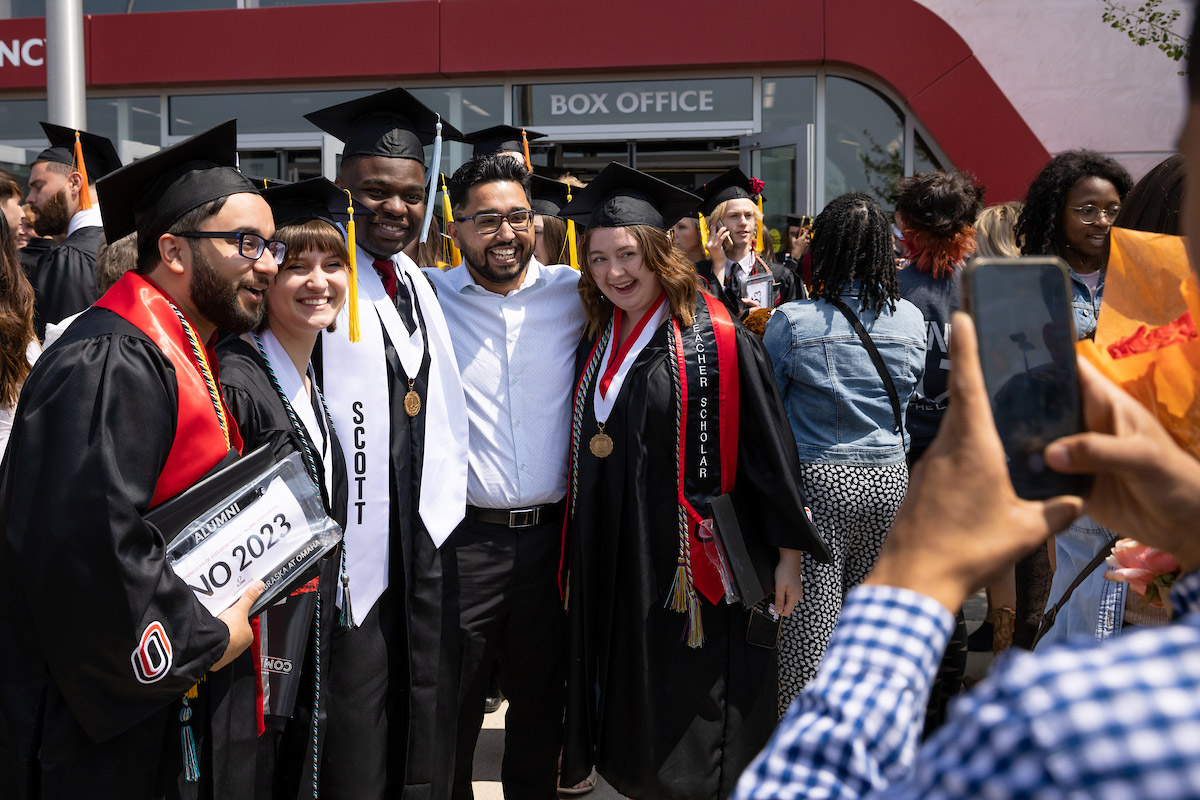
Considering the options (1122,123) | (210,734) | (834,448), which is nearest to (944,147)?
(1122,123)

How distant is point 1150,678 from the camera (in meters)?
0.58

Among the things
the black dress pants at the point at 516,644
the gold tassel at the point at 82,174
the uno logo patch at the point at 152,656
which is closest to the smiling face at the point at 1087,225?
the black dress pants at the point at 516,644

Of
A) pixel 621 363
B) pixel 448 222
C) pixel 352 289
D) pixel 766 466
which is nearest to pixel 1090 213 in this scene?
pixel 766 466

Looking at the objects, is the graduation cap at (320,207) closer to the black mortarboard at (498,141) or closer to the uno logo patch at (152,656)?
the uno logo patch at (152,656)

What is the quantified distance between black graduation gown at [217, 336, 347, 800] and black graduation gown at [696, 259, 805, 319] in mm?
2859

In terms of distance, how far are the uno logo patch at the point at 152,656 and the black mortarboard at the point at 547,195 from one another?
3269 millimetres

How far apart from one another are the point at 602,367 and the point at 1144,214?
1.78m

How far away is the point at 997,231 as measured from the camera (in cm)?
436

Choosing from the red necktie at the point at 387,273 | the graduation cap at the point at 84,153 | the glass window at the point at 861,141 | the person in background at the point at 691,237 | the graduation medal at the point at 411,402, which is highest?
the glass window at the point at 861,141

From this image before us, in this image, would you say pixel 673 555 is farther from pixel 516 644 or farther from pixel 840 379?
pixel 840 379

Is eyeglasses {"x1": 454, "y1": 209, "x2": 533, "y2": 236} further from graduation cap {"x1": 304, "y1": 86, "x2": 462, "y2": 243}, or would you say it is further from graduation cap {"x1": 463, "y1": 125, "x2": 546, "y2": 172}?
graduation cap {"x1": 463, "y1": 125, "x2": 546, "y2": 172}

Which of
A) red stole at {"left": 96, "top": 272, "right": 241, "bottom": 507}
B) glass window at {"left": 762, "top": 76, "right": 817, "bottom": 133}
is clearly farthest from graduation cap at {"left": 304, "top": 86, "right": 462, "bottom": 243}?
glass window at {"left": 762, "top": 76, "right": 817, "bottom": 133}

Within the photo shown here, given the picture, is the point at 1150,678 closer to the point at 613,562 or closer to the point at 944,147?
the point at 613,562

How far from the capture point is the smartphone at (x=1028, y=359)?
0.78m
